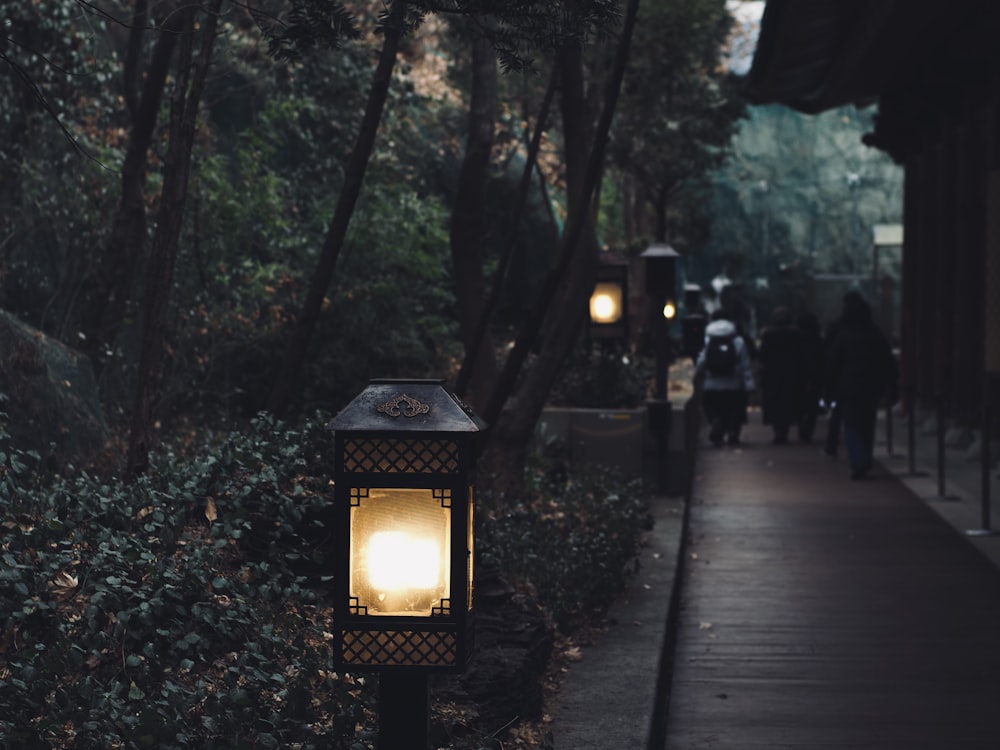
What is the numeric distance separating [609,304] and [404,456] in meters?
15.9

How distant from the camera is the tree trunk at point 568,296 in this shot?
11.8 metres

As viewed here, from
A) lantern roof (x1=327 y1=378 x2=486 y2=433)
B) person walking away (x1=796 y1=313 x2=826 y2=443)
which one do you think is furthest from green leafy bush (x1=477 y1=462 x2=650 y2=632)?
person walking away (x1=796 y1=313 x2=826 y2=443)

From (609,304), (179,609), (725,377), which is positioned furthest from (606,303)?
(179,609)

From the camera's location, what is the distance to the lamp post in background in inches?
643

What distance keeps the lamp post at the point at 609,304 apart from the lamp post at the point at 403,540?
1548 centimetres

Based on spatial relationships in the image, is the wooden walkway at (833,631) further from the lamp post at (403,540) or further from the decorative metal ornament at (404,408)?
the decorative metal ornament at (404,408)

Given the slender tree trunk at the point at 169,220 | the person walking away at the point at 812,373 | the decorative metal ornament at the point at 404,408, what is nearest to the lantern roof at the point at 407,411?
the decorative metal ornament at the point at 404,408

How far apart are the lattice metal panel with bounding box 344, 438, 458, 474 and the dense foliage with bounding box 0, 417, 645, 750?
1055 millimetres

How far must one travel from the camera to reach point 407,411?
4707mm

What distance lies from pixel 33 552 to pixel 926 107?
20317 mm

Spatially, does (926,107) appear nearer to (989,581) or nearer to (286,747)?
(989,581)

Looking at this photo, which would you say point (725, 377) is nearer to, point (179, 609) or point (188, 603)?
point (188, 603)

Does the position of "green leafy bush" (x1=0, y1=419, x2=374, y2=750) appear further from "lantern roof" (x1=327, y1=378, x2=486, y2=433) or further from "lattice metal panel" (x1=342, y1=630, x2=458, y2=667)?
"lantern roof" (x1=327, y1=378, x2=486, y2=433)

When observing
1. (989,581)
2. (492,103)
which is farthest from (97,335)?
(989,581)
